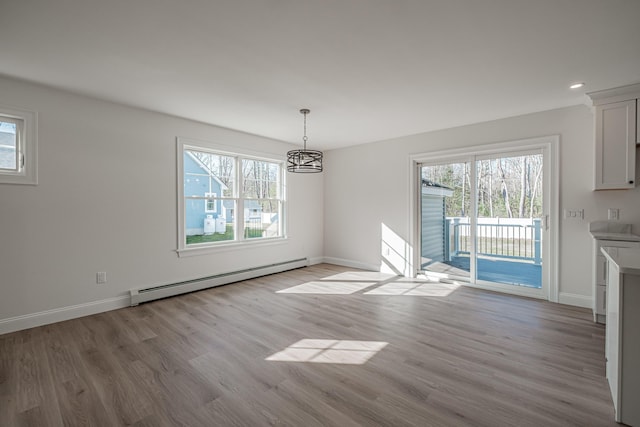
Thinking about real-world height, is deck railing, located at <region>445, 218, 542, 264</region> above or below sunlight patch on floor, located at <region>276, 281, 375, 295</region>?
above

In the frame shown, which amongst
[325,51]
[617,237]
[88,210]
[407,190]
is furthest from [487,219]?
[88,210]

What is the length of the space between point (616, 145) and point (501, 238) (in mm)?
1747

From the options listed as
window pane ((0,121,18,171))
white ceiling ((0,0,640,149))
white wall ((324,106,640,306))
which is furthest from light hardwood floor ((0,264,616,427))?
white ceiling ((0,0,640,149))

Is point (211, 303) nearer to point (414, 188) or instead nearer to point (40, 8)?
point (40, 8)

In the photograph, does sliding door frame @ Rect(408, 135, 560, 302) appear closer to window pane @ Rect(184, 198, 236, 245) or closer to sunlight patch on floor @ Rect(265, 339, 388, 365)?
sunlight patch on floor @ Rect(265, 339, 388, 365)

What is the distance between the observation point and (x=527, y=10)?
200 centimetres

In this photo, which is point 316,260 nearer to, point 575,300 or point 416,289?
point 416,289

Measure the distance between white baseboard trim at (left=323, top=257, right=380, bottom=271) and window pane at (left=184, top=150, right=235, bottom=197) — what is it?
2743mm

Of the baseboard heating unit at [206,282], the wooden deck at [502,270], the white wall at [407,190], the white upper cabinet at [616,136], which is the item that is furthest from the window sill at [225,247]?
the white upper cabinet at [616,136]

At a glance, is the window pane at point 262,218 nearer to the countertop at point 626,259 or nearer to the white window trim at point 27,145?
the white window trim at point 27,145

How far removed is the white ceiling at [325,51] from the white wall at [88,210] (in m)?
0.33

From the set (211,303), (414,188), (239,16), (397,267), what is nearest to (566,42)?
(239,16)

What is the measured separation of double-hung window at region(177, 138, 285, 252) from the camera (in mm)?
4590

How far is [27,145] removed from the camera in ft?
10.4
